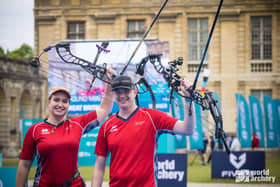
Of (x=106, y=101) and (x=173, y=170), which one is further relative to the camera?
(x=173, y=170)

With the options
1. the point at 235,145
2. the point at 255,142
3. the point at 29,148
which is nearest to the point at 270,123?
the point at 235,145

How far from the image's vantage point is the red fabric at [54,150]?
638 centimetres

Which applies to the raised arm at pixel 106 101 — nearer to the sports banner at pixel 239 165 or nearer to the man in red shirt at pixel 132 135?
the man in red shirt at pixel 132 135

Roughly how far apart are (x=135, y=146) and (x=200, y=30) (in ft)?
37.8

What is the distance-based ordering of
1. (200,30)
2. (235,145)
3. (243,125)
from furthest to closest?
1. (243,125)
2. (235,145)
3. (200,30)

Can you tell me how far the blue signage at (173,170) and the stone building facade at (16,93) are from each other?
14030mm

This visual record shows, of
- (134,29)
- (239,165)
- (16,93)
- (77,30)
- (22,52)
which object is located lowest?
(239,165)

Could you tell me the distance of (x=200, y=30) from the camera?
16922mm

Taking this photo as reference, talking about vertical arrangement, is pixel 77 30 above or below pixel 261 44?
above

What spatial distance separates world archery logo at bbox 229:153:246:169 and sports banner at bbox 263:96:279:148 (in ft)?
9.45

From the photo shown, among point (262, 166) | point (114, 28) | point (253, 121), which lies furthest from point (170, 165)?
point (114, 28)

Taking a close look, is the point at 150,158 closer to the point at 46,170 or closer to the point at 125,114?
the point at 125,114

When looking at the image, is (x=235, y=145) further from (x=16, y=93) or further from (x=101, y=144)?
(x=101, y=144)

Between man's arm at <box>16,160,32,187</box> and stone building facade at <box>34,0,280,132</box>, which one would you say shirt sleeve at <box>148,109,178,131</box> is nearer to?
→ man's arm at <box>16,160,32,187</box>
